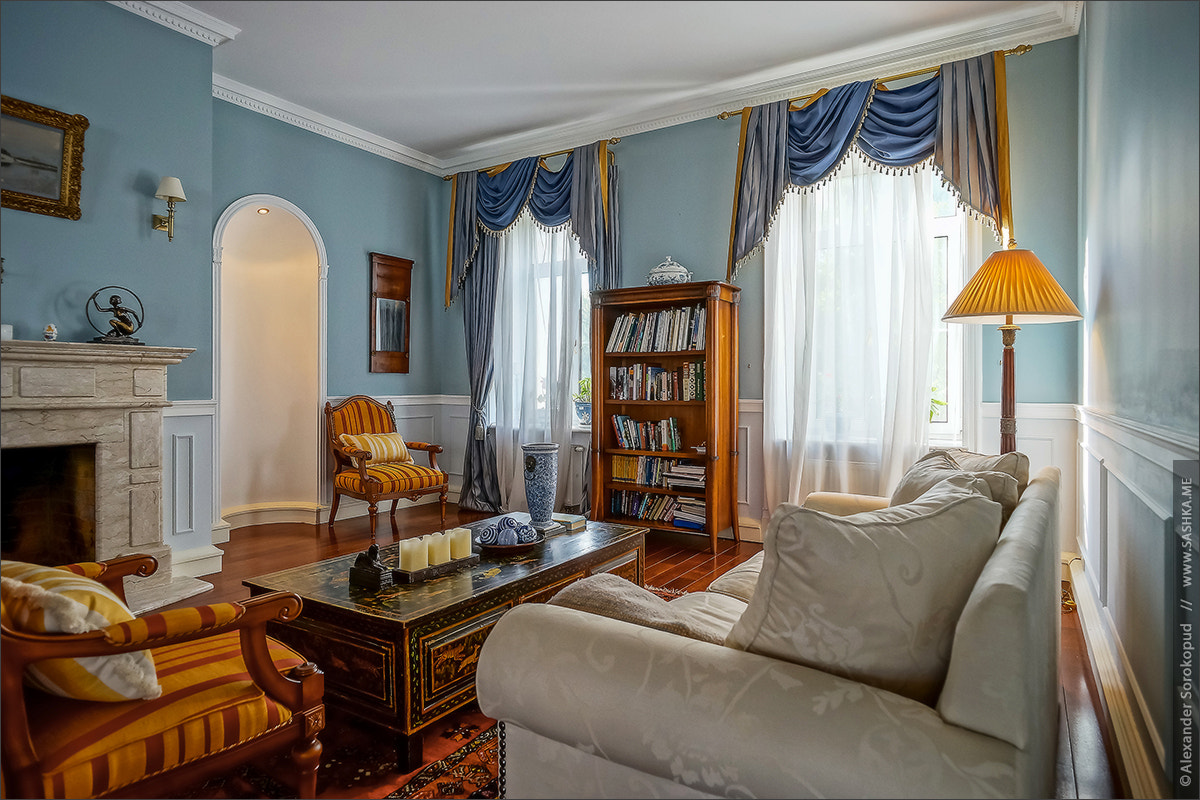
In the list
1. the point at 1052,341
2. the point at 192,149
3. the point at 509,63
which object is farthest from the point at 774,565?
the point at 192,149

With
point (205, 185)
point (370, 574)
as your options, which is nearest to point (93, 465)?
point (205, 185)

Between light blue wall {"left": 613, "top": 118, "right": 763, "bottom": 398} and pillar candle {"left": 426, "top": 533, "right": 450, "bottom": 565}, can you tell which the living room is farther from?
pillar candle {"left": 426, "top": 533, "right": 450, "bottom": 565}

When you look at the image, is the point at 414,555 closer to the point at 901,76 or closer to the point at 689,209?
the point at 689,209

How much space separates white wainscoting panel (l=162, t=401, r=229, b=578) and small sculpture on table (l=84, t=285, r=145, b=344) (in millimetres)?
444

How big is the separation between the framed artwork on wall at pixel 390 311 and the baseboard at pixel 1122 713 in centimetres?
478

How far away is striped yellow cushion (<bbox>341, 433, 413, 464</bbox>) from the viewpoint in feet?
15.6

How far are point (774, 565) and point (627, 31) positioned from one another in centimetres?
336

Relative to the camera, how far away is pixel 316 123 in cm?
487

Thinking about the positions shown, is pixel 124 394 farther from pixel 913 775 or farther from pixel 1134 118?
pixel 1134 118

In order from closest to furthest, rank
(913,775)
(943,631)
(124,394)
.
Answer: (913,775) < (943,631) < (124,394)

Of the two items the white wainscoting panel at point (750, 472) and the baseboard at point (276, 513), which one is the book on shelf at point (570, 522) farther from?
the baseboard at point (276, 513)

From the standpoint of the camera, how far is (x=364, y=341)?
5.33m

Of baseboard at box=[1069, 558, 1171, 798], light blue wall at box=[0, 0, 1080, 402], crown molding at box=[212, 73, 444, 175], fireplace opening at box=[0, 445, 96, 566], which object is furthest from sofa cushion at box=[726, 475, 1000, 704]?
crown molding at box=[212, 73, 444, 175]

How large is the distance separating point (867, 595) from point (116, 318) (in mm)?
3742
